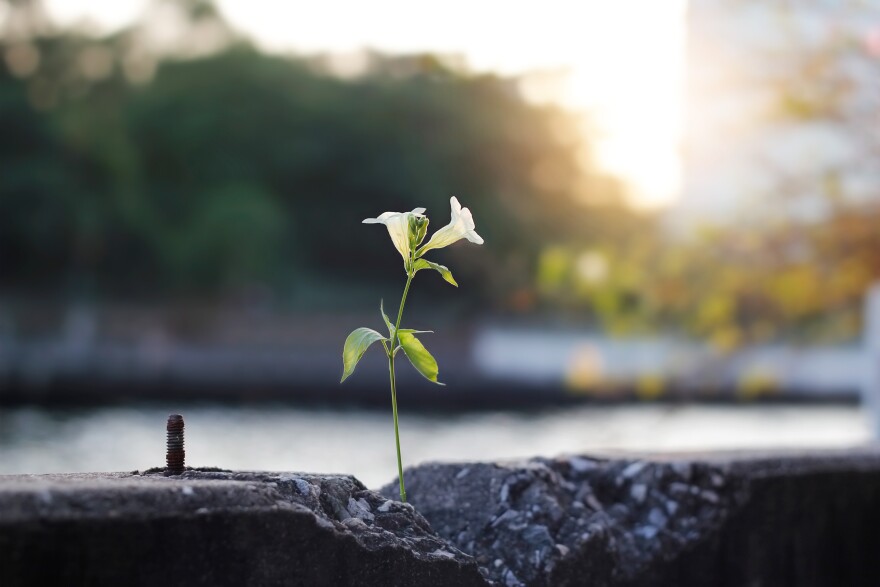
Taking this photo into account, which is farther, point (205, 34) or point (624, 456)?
point (205, 34)

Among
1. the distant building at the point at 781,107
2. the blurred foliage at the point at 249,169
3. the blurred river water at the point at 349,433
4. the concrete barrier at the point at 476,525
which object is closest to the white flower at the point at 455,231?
the concrete barrier at the point at 476,525

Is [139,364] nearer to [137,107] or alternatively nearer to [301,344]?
[301,344]

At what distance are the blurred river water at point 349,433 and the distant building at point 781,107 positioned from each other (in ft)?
19.6

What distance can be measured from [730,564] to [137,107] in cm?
2560

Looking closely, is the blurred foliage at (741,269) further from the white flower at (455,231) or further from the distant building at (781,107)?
the white flower at (455,231)

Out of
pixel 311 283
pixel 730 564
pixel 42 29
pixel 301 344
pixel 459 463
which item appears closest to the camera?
pixel 459 463

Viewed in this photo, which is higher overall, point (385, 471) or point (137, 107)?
point (137, 107)

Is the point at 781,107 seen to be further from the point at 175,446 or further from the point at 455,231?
the point at 175,446

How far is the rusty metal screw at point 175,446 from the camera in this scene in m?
1.40

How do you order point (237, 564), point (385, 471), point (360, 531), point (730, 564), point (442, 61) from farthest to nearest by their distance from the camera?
point (385, 471), point (442, 61), point (730, 564), point (360, 531), point (237, 564)

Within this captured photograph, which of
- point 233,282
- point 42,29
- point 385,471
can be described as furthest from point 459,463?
point 42,29

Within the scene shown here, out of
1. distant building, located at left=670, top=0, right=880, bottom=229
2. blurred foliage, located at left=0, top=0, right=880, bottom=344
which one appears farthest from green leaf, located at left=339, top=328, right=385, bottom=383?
blurred foliage, located at left=0, top=0, right=880, bottom=344

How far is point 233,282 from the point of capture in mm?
24844

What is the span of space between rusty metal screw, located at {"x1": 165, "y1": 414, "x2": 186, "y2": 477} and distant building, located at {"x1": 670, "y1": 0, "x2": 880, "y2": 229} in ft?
10.9
